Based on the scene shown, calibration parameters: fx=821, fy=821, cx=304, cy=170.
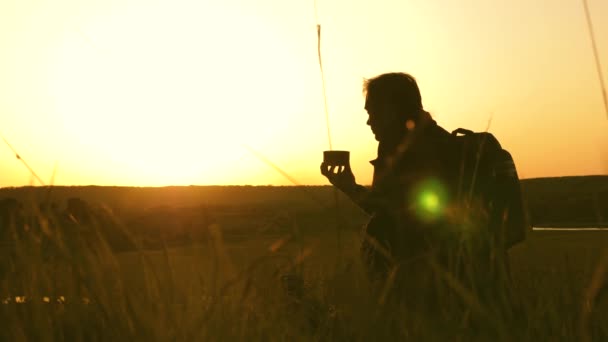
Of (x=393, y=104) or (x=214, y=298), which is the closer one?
Result: (x=214, y=298)

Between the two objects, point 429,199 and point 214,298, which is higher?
point 429,199

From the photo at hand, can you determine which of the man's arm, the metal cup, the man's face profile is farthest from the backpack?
the metal cup

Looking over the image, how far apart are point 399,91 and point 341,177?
45 cm

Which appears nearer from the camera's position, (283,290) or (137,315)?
(137,315)

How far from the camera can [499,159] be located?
297 centimetres

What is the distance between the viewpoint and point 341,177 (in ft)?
11.6

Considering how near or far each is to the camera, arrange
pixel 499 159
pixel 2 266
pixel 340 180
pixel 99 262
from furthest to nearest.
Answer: pixel 340 180 → pixel 499 159 → pixel 2 266 → pixel 99 262

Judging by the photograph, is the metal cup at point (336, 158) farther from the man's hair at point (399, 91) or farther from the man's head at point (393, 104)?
the man's hair at point (399, 91)

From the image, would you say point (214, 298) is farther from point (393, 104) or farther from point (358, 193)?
point (393, 104)

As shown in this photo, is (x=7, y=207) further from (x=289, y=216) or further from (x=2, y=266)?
(x=289, y=216)

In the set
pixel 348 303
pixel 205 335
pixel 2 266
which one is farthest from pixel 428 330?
pixel 2 266

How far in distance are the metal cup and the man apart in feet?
0.09

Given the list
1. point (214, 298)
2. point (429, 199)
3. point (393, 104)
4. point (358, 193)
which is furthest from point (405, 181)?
point (214, 298)

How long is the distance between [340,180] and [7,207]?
150 centimetres
